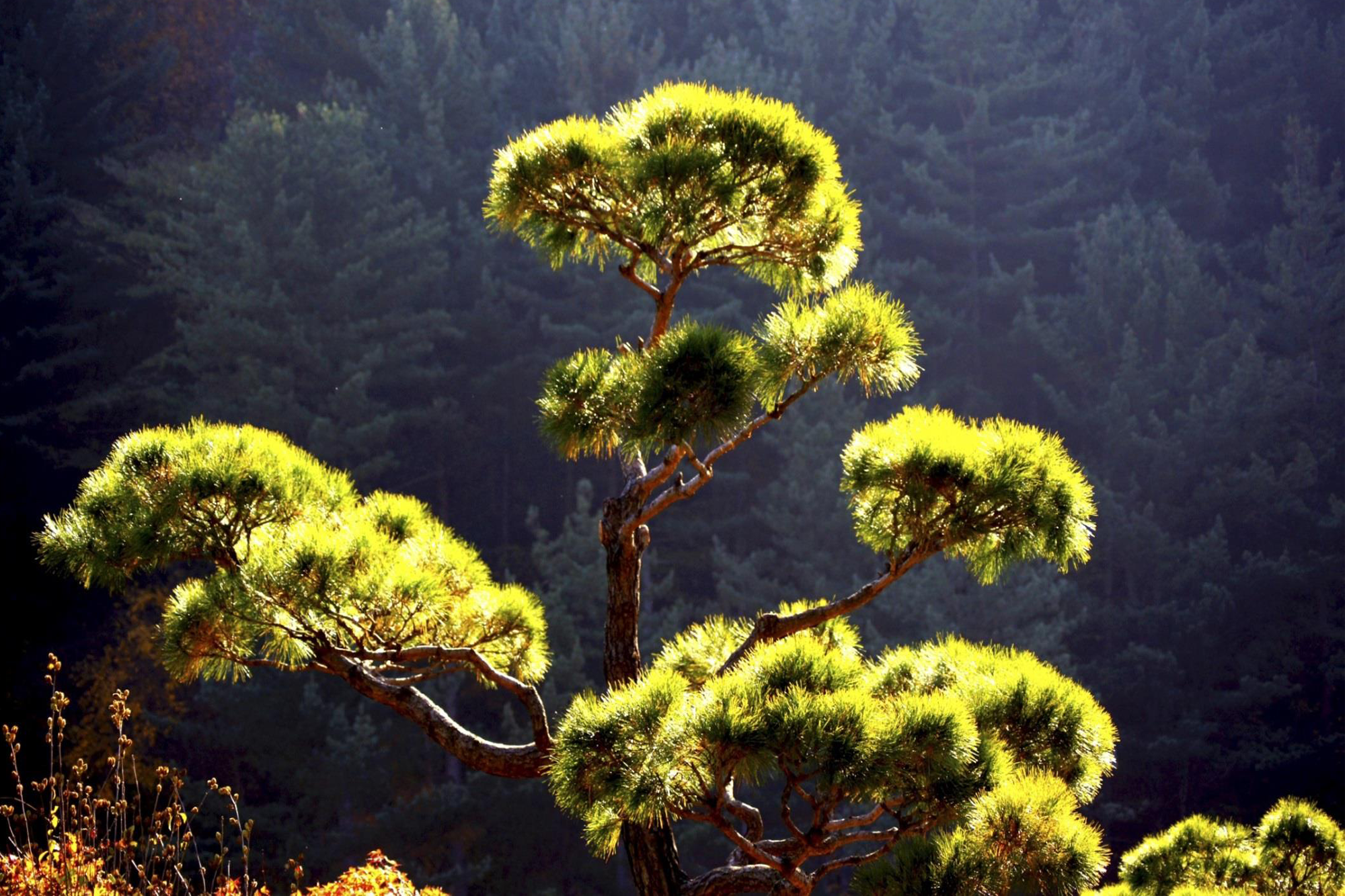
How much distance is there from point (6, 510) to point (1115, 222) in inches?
455

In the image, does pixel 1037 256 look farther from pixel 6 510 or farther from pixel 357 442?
pixel 6 510

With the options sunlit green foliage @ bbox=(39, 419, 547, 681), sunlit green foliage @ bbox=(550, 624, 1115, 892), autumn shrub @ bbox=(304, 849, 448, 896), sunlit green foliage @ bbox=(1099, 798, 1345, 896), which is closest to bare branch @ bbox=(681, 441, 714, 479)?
sunlit green foliage @ bbox=(550, 624, 1115, 892)

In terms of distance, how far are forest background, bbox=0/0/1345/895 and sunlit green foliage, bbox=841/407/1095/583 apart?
7.37 metres

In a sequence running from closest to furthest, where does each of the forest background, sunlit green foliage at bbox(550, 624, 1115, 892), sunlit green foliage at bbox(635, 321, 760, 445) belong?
sunlit green foliage at bbox(550, 624, 1115, 892) → sunlit green foliage at bbox(635, 321, 760, 445) → the forest background

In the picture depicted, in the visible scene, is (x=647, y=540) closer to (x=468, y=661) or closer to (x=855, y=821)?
(x=468, y=661)

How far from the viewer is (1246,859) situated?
125 inches

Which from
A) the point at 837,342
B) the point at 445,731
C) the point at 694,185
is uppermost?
the point at 694,185

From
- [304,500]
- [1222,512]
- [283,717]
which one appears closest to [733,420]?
[304,500]

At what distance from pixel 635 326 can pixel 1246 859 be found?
9.42 m

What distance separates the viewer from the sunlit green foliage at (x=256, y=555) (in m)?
2.58

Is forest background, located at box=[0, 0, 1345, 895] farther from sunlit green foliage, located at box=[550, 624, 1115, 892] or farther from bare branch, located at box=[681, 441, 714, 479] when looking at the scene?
sunlit green foliage, located at box=[550, 624, 1115, 892]

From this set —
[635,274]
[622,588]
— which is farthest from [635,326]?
[622,588]

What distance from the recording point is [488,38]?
52.0 feet

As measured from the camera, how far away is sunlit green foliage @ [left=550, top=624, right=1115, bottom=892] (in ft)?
7.25
